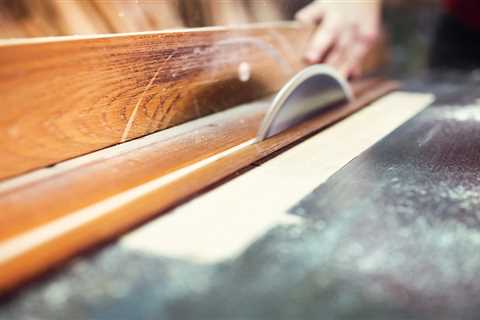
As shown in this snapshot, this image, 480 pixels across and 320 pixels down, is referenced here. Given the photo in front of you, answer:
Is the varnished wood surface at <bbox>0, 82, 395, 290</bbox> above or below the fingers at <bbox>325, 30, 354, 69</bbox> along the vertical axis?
above

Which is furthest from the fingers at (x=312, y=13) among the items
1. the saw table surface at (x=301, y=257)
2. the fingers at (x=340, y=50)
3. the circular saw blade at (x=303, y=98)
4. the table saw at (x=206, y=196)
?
the saw table surface at (x=301, y=257)

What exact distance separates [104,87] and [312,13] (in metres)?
1.25

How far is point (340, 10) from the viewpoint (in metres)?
1.92

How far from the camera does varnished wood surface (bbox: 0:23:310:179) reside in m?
0.73

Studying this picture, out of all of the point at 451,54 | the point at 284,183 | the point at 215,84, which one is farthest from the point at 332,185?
the point at 451,54

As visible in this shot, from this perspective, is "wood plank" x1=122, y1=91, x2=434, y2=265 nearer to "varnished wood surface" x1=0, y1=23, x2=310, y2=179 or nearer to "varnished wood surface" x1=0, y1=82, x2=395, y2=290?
"varnished wood surface" x1=0, y1=82, x2=395, y2=290

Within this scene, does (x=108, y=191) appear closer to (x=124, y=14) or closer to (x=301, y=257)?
(x=301, y=257)

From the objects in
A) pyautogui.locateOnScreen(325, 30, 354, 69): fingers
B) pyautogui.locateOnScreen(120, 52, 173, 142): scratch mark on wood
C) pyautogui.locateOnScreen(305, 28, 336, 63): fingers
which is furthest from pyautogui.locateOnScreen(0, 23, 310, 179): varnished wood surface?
pyautogui.locateOnScreen(325, 30, 354, 69): fingers

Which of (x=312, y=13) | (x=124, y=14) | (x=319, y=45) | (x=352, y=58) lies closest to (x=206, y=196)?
(x=124, y=14)

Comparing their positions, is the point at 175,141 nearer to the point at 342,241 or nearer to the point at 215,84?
the point at 215,84

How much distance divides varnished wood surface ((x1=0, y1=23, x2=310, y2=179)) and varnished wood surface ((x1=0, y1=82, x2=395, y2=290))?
6cm

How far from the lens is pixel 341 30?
1938 mm

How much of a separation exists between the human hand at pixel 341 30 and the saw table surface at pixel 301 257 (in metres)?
1.14

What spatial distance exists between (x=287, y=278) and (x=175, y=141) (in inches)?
22.2
